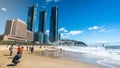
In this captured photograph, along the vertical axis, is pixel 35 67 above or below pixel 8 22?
below

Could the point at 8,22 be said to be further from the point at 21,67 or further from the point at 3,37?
the point at 21,67

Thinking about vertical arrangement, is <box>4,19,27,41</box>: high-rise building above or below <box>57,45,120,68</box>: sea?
above

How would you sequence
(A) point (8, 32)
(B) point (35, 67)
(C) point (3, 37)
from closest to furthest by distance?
(B) point (35, 67) < (C) point (3, 37) < (A) point (8, 32)

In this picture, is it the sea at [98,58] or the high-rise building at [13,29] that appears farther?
the high-rise building at [13,29]

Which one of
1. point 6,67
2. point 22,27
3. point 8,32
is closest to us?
point 6,67

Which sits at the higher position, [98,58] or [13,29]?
[13,29]

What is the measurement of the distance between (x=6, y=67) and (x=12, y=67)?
51 centimetres

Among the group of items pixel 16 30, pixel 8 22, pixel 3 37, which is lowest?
pixel 3 37

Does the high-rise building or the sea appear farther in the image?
the high-rise building

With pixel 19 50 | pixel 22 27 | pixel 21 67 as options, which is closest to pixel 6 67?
pixel 21 67

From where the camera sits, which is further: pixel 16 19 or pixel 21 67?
pixel 16 19

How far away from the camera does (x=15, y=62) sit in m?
12.5

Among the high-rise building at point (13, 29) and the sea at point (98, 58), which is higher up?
the high-rise building at point (13, 29)

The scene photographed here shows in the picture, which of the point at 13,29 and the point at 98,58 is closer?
the point at 98,58
